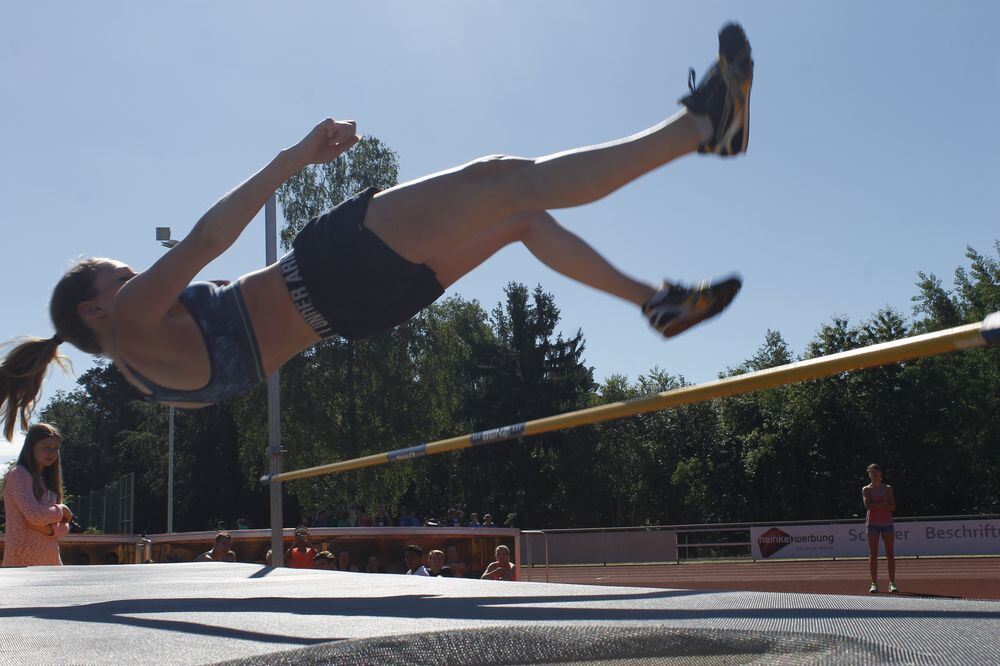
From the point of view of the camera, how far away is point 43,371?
263cm

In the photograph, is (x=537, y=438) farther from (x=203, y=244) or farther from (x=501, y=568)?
(x=203, y=244)

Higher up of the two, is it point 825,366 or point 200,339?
point 200,339

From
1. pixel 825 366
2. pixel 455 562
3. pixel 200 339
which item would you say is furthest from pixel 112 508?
pixel 825 366

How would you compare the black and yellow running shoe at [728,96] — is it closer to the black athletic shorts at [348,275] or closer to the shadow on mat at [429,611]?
the black athletic shorts at [348,275]

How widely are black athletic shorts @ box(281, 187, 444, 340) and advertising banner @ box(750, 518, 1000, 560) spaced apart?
48.5 feet

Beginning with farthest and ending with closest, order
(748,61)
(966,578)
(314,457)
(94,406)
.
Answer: (94,406)
(314,457)
(966,578)
(748,61)

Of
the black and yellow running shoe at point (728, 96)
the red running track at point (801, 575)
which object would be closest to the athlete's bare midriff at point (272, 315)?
the black and yellow running shoe at point (728, 96)

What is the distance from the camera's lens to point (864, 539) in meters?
15.5

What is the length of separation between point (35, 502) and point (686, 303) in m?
3.17

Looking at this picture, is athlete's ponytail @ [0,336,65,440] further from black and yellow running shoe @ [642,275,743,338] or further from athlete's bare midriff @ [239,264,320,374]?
black and yellow running shoe @ [642,275,743,338]

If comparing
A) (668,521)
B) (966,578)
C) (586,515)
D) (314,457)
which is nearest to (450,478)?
(586,515)

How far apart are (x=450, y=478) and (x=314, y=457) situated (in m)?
14.1

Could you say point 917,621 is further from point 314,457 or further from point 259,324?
point 314,457

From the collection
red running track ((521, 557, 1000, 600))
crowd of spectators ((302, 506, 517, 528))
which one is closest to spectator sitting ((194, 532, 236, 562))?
crowd of spectators ((302, 506, 517, 528))
